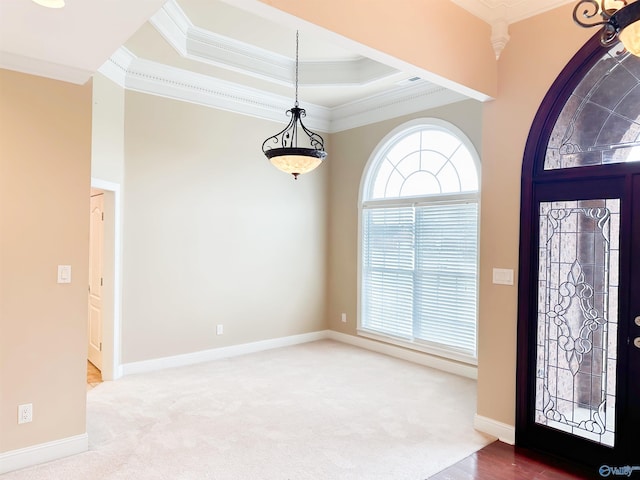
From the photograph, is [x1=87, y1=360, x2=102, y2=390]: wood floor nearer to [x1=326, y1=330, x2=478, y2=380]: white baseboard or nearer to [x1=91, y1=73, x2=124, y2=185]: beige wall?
[x1=91, y1=73, x2=124, y2=185]: beige wall

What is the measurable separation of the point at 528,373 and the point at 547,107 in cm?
194

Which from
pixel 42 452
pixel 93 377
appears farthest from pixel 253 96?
pixel 42 452

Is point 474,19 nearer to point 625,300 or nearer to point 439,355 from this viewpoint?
point 625,300

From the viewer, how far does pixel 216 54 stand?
15.1 ft

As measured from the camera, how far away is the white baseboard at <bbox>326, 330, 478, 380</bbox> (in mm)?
4844

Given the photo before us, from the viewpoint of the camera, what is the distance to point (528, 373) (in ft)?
10.3

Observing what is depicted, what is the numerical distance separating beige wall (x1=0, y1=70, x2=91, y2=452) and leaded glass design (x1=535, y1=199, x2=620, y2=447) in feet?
10.8

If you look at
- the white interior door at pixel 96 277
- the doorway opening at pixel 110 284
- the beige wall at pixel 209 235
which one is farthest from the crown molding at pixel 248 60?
the white interior door at pixel 96 277

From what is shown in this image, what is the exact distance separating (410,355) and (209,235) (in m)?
2.95

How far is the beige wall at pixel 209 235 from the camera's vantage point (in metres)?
4.79

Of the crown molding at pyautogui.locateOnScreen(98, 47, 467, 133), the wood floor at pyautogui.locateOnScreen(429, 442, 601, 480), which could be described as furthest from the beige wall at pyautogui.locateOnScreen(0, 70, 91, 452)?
the wood floor at pyautogui.locateOnScreen(429, 442, 601, 480)

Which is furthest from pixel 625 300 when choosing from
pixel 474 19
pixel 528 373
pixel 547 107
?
pixel 474 19

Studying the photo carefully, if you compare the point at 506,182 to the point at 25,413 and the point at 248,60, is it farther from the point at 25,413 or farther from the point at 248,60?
the point at 25,413

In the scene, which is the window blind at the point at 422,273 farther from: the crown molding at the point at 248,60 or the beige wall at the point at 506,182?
the crown molding at the point at 248,60
